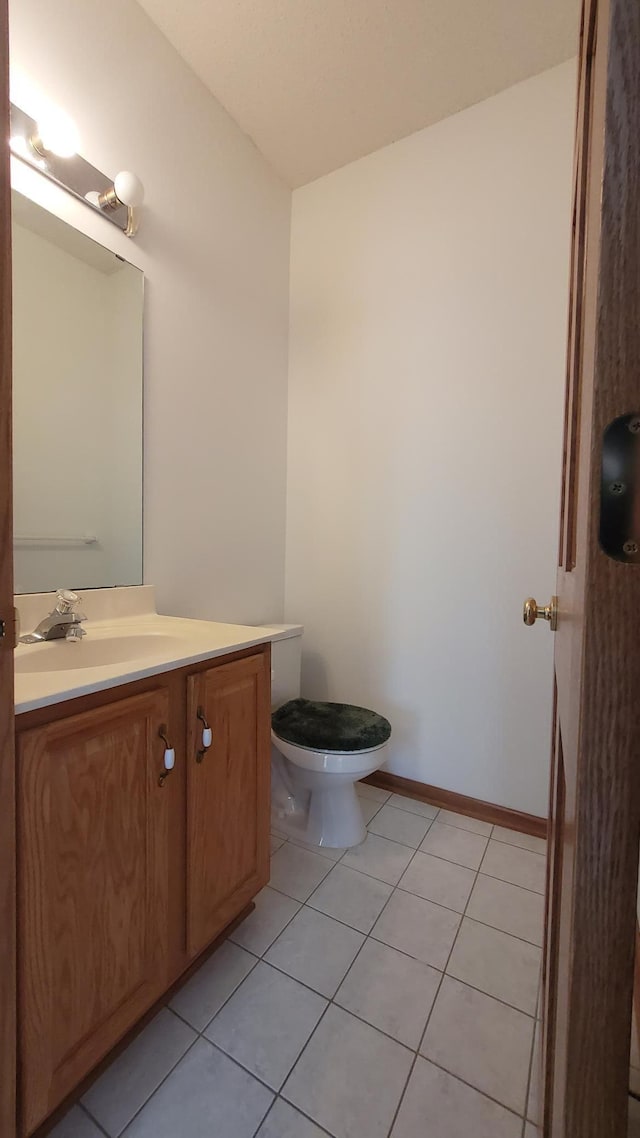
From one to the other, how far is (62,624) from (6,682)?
0.55 meters

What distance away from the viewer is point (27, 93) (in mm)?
1058

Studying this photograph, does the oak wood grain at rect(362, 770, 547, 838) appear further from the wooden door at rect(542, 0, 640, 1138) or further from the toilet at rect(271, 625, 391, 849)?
the wooden door at rect(542, 0, 640, 1138)

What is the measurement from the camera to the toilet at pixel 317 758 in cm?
145

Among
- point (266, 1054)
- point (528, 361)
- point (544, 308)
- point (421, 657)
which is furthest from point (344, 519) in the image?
point (266, 1054)

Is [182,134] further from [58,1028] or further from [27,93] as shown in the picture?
[58,1028]

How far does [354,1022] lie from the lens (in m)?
0.97

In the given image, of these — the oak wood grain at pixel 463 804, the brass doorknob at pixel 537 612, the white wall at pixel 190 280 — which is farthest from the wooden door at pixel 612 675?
the oak wood grain at pixel 463 804

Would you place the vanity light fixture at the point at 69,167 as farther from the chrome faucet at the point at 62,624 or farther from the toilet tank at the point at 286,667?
the toilet tank at the point at 286,667

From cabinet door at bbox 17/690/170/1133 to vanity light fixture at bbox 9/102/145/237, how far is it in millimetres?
1289

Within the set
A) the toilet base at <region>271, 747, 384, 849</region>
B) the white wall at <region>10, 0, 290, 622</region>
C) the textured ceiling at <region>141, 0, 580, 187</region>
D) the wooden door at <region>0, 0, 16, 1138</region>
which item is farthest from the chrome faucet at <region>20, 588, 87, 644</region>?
the textured ceiling at <region>141, 0, 580, 187</region>

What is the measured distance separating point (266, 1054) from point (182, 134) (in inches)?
100

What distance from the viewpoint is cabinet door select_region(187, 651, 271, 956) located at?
954mm

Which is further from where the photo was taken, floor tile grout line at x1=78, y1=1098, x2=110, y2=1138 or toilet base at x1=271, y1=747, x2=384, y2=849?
toilet base at x1=271, y1=747, x2=384, y2=849

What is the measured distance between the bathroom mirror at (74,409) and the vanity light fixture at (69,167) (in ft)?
0.31
